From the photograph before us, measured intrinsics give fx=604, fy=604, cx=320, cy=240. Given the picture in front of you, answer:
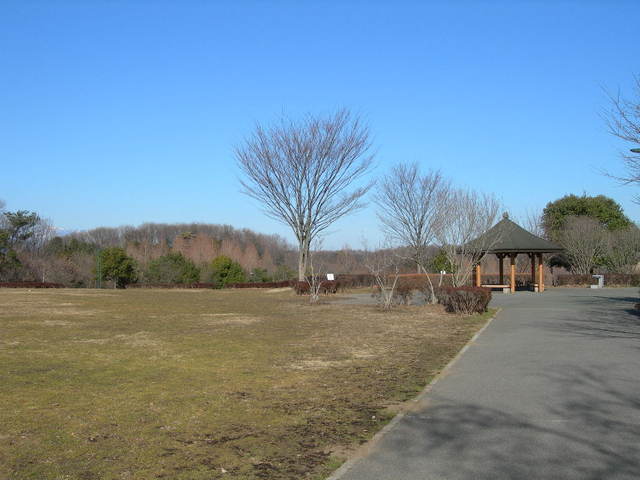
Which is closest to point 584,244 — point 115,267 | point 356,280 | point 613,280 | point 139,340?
point 613,280

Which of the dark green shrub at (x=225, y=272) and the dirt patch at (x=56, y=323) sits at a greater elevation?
the dark green shrub at (x=225, y=272)

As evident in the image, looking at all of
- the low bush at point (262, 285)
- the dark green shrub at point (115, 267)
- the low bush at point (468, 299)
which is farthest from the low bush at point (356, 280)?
the low bush at point (468, 299)

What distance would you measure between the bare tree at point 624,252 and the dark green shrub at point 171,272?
28.0 meters

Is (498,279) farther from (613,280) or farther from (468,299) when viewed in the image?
(468,299)

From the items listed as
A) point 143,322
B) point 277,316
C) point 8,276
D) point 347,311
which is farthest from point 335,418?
point 8,276

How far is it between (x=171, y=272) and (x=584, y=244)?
27.8 meters

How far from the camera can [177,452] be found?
15.5 ft

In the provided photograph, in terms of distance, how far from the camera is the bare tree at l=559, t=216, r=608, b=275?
3816 centimetres

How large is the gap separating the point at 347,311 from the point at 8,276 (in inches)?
1200

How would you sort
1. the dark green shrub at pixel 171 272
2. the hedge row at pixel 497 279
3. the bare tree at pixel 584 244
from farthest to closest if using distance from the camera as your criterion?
the dark green shrub at pixel 171 272
the bare tree at pixel 584 244
the hedge row at pixel 497 279

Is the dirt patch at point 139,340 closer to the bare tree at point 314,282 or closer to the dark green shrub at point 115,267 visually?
the bare tree at point 314,282

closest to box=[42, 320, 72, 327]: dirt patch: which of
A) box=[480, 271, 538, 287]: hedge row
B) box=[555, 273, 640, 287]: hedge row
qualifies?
box=[480, 271, 538, 287]: hedge row

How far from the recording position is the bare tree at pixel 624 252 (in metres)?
37.8

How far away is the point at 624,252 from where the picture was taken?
38.1m
